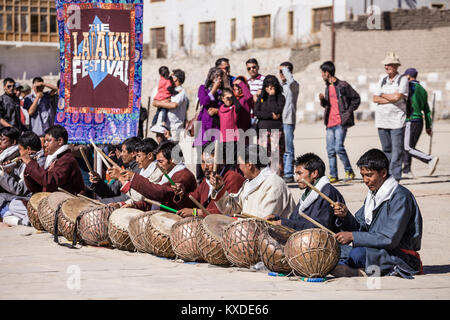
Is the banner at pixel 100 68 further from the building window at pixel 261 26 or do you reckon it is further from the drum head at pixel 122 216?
the building window at pixel 261 26

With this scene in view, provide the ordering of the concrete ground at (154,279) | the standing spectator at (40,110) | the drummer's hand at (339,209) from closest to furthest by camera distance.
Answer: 1. the concrete ground at (154,279)
2. the drummer's hand at (339,209)
3. the standing spectator at (40,110)

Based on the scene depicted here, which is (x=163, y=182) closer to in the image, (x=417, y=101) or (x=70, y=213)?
(x=70, y=213)

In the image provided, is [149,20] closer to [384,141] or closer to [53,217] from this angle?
[384,141]

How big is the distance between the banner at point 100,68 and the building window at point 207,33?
34588 millimetres

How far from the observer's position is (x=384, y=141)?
11.8m

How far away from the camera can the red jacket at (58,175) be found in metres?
8.64

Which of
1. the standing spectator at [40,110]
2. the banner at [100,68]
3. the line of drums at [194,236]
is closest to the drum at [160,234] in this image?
the line of drums at [194,236]

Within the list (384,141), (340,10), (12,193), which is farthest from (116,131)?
(340,10)

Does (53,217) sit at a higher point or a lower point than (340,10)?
lower

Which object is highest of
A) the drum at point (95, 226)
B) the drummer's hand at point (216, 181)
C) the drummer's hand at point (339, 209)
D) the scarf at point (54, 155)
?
the scarf at point (54, 155)

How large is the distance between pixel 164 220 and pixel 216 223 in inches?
23.1

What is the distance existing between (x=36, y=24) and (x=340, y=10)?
18978 mm

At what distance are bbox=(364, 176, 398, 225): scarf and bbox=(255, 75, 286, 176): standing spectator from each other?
16.7ft

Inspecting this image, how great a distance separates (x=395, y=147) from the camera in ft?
38.2
